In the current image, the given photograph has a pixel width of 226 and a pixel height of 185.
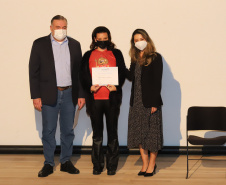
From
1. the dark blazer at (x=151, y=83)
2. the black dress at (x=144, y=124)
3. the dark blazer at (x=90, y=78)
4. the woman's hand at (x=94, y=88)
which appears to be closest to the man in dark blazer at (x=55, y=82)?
the dark blazer at (x=90, y=78)

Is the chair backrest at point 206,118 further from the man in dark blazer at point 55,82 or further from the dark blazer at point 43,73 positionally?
the dark blazer at point 43,73

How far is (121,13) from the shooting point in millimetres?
5238

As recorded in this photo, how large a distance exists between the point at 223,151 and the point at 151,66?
76.2 inches

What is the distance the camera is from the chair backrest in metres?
4.71

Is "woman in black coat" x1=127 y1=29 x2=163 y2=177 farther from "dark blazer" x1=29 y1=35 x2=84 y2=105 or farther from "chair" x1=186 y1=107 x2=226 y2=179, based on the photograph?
"dark blazer" x1=29 y1=35 x2=84 y2=105

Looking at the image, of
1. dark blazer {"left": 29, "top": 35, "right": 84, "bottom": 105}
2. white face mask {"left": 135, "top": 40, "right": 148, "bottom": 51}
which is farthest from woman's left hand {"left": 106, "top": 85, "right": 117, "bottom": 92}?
dark blazer {"left": 29, "top": 35, "right": 84, "bottom": 105}

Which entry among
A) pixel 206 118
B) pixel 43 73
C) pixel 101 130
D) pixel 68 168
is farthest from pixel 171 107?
pixel 43 73

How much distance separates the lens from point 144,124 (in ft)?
14.0

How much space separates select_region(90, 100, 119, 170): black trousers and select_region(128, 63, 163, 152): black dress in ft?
0.81

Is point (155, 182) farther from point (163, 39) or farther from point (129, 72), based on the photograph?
point (163, 39)

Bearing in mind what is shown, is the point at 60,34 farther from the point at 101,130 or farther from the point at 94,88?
the point at 101,130

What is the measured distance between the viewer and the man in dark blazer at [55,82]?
4.33 m

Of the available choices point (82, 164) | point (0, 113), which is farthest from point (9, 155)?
point (82, 164)

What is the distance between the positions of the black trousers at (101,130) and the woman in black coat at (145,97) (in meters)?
0.19
